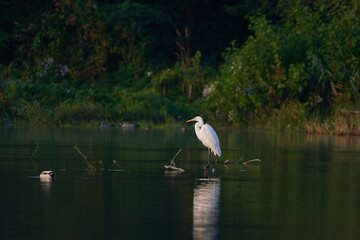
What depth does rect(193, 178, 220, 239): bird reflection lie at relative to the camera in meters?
8.64

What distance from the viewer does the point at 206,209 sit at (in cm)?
1027

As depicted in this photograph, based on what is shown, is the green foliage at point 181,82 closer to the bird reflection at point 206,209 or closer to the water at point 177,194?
the water at point 177,194

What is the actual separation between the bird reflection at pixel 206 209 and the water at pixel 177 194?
0.04ft

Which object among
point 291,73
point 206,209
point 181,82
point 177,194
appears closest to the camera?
point 206,209

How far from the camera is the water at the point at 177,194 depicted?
881 cm

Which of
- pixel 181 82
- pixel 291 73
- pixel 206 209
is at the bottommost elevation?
pixel 206 209

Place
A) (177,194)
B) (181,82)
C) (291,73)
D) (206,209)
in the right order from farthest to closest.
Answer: (181,82)
(291,73)
(177,194)
(206,209)

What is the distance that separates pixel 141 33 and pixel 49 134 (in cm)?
1700

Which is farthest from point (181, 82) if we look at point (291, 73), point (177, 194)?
point (177, 194)

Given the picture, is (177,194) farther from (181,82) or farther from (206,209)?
(181,82)

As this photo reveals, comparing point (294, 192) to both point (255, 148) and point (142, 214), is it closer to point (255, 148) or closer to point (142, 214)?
point (142, 214)

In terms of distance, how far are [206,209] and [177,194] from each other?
1.47 metres

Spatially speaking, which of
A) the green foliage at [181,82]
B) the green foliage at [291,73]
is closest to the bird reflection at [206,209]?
the green foliage at [291,73]

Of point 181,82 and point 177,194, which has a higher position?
point 181,82
